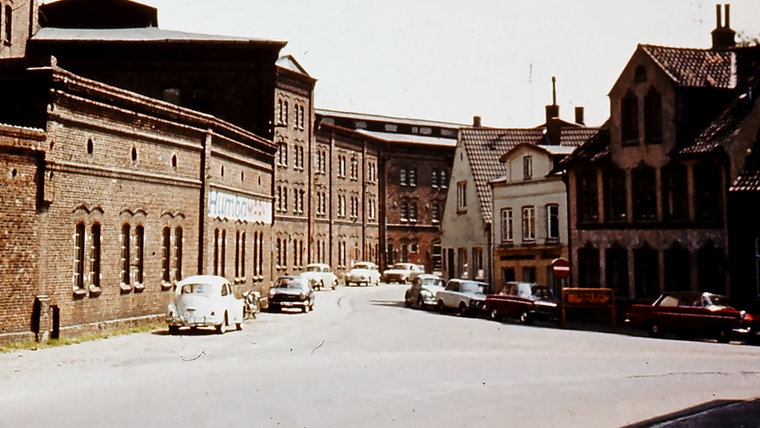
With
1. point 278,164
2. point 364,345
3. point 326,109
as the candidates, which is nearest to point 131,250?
point 364,345

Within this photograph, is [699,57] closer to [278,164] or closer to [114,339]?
[114,339]

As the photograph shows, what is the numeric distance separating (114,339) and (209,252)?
8580 millimetres

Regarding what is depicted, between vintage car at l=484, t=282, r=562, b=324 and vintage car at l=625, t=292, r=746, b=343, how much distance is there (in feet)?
13.4

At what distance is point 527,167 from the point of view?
143 ft

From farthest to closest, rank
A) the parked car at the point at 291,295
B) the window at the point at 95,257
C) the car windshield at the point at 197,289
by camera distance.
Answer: the parked car at the point at 291,295 → the car windshield at the point at 197,289 → the window at the point at 95,257

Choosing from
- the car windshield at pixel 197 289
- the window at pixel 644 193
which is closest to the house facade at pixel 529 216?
the window at pixel 644 193

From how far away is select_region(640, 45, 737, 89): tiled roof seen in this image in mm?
31406

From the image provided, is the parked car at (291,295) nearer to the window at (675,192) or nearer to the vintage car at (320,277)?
the window at (675,192)

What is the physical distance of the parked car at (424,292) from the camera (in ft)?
133

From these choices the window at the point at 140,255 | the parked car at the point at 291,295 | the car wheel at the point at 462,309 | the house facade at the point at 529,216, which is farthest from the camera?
the house facade at the point at 529,216

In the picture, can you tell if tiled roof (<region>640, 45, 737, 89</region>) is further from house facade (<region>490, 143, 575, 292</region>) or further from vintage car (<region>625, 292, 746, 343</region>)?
house facade (<region>490, 143, 575, 292</region>)

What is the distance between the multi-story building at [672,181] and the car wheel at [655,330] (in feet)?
11.5

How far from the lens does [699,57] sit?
3297cm

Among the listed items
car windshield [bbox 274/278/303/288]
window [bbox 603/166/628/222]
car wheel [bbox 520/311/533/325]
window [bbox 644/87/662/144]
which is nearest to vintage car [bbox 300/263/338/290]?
car windshield [bbox 274/278/303/288]
